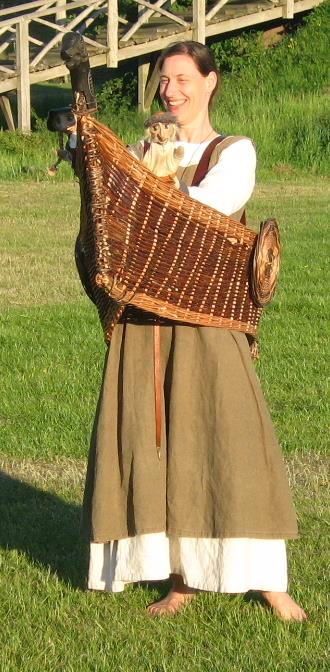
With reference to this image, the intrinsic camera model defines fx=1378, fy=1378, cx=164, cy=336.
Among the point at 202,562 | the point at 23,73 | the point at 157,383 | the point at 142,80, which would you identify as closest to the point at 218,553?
the point at 202,562

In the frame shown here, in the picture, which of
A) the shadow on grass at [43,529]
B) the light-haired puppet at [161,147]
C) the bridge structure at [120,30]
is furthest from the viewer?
the bridge structure at [120,30]

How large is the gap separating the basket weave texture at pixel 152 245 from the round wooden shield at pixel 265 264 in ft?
0.09

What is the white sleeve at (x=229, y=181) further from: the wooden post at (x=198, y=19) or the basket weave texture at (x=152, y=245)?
the wooden post at (x=198, y=19)

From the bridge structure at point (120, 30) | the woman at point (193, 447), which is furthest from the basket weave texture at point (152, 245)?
the bridge structure at point (120, 30)

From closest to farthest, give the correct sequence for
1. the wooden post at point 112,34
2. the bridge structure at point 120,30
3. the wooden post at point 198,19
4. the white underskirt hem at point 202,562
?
the white underskirt hem at point 202,562, the bridge structure at point 120,30, the wooden post at point 112,34, the wooden post at point 198,19

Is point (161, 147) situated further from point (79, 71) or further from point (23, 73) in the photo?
point (23, 73)

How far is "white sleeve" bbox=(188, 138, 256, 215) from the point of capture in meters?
4.35

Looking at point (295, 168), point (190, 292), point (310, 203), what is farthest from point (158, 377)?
point (295, 168)

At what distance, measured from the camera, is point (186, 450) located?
447cm

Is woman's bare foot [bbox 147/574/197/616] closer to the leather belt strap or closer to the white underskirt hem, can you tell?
the white underskirt hem

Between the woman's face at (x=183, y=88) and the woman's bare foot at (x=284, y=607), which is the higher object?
the woman's face at (x=183, y=88)

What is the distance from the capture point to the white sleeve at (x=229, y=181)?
435 centimetres

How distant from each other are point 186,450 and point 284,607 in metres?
0.70

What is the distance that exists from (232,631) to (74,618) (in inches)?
22.3
